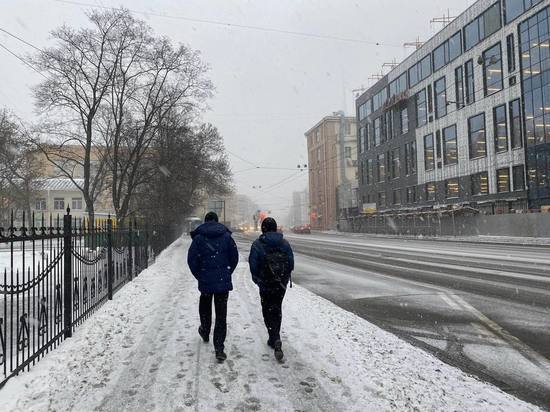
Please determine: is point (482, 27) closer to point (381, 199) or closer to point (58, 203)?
point (381, 199)

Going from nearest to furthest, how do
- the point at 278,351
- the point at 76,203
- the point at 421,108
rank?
1. the point at 278,351
2. the point at 421,108
3. the point at 76,203

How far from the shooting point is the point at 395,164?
6153 cm

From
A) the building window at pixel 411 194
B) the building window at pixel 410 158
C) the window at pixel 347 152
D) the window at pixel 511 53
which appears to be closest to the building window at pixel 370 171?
the building window at pixel 410 158

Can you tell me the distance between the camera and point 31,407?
165 inches

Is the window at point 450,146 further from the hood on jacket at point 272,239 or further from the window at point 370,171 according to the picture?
the hood on jacket at point 272,239

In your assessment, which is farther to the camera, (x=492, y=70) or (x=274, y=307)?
(x=492, y=70)

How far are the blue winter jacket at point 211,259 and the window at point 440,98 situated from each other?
48.2 m

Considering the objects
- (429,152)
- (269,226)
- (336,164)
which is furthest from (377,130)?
(269,226)

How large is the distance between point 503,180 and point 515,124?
188 inches

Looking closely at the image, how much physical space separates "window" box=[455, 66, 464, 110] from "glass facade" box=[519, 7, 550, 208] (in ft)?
30.1

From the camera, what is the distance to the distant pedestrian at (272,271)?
220 inches

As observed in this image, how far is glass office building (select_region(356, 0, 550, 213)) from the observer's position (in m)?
35.5

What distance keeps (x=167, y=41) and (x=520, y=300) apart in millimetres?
21142

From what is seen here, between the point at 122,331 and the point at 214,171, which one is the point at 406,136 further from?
the point at 122,331
